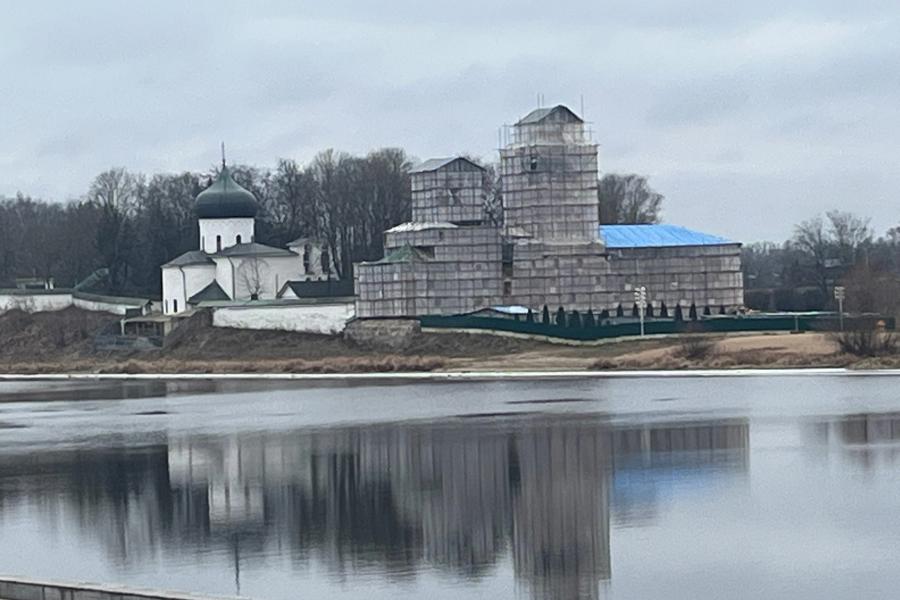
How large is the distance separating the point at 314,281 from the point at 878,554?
68.3 meters

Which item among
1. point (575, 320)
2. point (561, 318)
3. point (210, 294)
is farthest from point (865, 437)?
point (210, 294)

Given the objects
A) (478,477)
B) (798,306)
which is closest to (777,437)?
(478,477)

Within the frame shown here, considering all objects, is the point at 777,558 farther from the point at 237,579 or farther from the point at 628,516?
the point at 237,579

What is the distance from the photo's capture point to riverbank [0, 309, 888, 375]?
55.7 metres

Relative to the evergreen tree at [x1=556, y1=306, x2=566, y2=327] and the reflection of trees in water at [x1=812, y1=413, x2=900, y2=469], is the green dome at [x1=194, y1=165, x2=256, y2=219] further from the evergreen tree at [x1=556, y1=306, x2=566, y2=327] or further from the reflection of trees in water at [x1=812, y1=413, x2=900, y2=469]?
the reflection of trees in water at [x1=812, y1=413, x2=900, y2=469]

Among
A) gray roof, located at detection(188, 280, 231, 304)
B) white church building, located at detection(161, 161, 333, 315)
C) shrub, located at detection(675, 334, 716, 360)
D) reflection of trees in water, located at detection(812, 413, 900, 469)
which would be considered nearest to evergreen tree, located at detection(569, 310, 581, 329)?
shrub, located at detection(675, 334, 716, 360)

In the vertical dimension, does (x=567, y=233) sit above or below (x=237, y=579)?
above

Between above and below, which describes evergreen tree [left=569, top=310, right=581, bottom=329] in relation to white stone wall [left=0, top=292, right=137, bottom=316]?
below

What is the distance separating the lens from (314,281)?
281 ft

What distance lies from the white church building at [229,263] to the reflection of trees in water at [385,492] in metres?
48.5

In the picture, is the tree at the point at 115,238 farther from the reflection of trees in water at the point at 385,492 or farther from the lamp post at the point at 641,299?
the reflection of trees in water at the point at 385,492

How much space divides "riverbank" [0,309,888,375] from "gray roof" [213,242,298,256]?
636 cm

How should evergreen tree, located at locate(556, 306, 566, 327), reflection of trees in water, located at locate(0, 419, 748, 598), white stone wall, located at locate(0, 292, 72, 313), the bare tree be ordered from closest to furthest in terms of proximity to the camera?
reflection of trees in water, located at locate(0, 419, 748, 598), evergreen tree, located at locate(556, 306, 566, 327), the bare tree, white stone wall, located at locate(0, 292, 72, 313)

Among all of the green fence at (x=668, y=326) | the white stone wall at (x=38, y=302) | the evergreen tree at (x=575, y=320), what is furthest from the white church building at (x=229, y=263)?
the green fence at (x=668, y=326)
